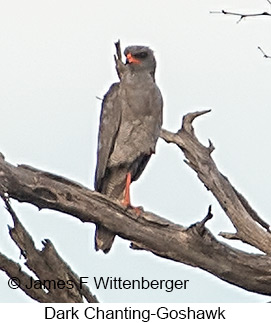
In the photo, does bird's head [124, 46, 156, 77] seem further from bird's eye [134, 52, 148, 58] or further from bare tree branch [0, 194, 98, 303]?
bare tree branch [0, 194, 98, 303]

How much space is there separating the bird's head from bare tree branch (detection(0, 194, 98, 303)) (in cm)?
204

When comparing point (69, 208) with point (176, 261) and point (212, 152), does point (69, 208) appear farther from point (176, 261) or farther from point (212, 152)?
point (212, 152)

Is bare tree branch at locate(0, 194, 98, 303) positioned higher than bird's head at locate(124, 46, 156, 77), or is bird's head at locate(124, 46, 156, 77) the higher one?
bird's head at locate(124, 46, 156, 77)

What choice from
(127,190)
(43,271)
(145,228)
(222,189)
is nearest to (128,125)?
(127,190)

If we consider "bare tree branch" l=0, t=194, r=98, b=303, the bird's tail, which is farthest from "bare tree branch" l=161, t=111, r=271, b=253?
"bare tree branch" l=0, t=194, r=98, b=303

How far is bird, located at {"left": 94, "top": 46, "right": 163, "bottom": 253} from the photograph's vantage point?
7.39 metres

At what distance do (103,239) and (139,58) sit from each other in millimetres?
1651

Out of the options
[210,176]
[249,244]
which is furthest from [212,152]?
[249,244]

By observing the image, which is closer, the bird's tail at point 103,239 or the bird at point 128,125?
the bird's tail at point 103,239

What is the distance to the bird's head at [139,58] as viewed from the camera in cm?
754

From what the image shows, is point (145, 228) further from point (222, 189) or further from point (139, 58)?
point (139, 58)

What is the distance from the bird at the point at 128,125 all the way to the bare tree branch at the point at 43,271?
1.35 meters

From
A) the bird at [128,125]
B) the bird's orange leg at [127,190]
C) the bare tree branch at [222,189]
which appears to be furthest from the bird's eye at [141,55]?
the bird's orange leg at [127,190]

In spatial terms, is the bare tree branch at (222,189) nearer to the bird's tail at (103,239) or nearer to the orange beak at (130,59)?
the orange beak at (130,59)
